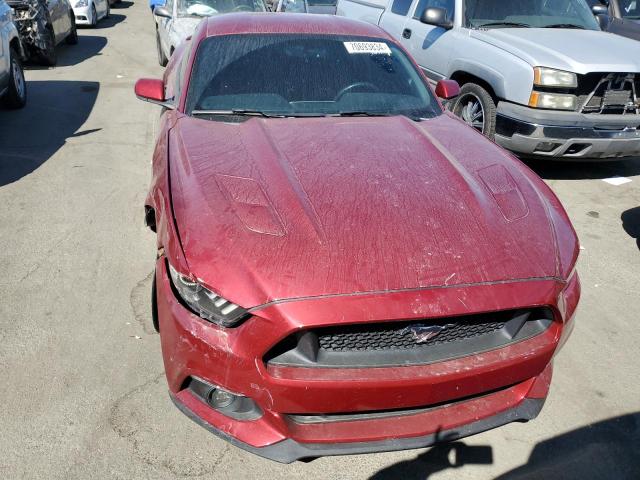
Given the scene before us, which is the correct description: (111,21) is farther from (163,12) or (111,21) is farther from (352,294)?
(352,294)

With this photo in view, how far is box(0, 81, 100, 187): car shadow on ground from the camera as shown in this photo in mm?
5668

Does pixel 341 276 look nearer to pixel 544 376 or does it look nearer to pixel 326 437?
pixel 326 437

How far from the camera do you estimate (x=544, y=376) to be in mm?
2389

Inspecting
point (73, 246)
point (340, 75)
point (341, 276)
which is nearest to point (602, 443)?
point (341, 276)

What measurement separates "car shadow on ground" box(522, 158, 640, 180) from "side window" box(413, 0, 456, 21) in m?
1.87

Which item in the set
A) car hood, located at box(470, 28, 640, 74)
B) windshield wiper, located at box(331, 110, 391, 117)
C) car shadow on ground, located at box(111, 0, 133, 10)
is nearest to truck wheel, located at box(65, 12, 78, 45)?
car shadow on ground, located at box(111, 0, 133, 10)

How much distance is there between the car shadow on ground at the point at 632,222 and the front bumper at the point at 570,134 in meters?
0.57

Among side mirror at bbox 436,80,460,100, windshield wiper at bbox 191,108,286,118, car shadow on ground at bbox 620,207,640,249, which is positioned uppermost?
windshield wiper at bbox 191,108,286,118

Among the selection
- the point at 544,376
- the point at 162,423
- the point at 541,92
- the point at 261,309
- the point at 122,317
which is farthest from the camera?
the point at 541,92

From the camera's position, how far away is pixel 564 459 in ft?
8.40

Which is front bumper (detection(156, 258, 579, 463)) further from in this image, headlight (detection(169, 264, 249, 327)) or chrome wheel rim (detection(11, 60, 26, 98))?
chrome wheel rim (detection(11, 60, 26, 98))

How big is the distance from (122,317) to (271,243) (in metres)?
1.58

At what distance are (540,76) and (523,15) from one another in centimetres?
150

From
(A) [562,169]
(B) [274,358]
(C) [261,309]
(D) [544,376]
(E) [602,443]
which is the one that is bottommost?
(A) [562,169]
